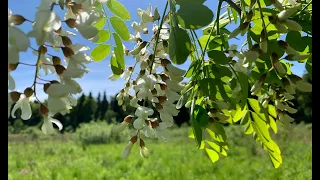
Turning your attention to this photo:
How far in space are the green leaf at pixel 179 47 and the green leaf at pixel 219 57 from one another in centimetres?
9

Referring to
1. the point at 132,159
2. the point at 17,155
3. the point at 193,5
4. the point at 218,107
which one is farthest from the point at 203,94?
the point at 17,155

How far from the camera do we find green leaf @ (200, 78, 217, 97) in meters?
0.39

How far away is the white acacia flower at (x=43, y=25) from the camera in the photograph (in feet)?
0.73

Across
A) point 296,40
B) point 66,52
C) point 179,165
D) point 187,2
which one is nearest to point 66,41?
point 66,52

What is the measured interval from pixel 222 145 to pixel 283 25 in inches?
7.5

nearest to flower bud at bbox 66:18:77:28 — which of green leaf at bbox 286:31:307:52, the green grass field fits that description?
green leaf at bbox 286:31:307:52

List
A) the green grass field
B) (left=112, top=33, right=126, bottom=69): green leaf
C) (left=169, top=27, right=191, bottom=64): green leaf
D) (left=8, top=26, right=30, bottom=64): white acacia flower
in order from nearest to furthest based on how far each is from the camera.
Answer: (left=8, top=26, right=30, bottom=64): white acacia flower, (left=169, top=27, right=191, bottom=64): green leaf, (left=112, top=33, right=126, bottom=69): green leaf, the green grass field

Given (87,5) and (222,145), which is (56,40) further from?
(222,145)

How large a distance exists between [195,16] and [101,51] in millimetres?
183

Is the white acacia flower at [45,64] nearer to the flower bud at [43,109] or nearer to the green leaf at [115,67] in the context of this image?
the flower bud at [43,109]

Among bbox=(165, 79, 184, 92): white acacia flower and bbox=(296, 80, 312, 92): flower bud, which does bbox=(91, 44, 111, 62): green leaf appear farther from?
bbox=(296, 80, 312, 92): flower bud

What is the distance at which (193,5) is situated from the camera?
0.31m

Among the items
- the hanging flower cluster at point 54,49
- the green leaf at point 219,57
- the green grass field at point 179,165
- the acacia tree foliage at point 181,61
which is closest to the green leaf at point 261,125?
the acacia tree foliage at point 181,61

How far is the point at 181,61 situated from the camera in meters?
0.31
